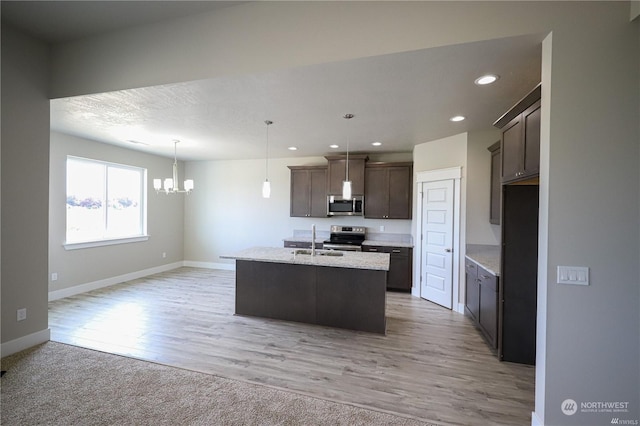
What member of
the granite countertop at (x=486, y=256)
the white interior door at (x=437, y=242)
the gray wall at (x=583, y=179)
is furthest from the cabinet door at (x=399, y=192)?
the gray wall at (x=583, y=179)

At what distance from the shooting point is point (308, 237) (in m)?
6.13

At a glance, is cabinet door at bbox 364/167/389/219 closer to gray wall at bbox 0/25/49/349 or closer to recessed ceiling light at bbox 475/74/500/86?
recessed ceiling light at bbox 475/74/500/86

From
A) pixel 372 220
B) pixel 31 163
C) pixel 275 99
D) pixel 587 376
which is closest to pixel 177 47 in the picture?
pixel 275 99

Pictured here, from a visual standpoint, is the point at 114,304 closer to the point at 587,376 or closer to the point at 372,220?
the point at 372,220

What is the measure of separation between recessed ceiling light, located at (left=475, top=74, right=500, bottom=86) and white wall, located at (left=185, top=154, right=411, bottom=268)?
3864 mm

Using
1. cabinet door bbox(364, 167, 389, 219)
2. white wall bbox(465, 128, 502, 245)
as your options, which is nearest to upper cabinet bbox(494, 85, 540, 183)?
white wall bbox(465, 128, 502, 245)

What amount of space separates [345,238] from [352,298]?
2354 mm

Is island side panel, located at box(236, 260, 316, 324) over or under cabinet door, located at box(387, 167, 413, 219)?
under

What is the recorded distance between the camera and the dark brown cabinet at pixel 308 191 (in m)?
5.93

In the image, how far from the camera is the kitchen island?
342 cm

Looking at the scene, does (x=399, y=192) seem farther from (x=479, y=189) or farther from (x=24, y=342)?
(x=24, y=342)

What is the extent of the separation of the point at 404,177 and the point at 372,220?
1118 millimetres

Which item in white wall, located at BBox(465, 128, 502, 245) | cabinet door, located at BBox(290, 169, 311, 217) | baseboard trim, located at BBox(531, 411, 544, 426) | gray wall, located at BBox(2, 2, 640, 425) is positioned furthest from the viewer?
cabinet door, located at BBox(290, 169, 311, 217)

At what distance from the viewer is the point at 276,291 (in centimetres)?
379
